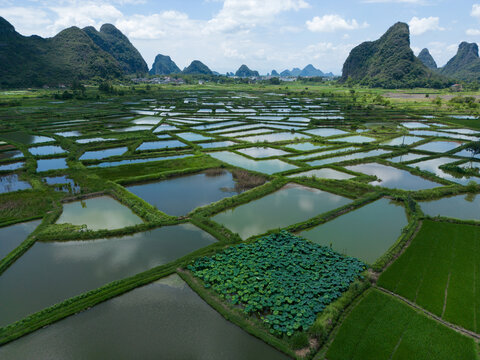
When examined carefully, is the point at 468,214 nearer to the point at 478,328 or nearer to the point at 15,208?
the point at 478,328

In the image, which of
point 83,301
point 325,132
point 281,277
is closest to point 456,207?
point 281,277

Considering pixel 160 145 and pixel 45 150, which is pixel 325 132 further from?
pixel 45 150

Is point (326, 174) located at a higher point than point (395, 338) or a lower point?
higher

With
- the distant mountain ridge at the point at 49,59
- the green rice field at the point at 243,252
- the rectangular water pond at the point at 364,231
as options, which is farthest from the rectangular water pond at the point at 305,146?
the distant mountain ridge at the point at 49,59

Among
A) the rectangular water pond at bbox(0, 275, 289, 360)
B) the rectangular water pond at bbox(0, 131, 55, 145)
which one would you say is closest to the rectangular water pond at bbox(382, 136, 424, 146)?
the rectangular water pond at bbox(0, 275, 289, 360)

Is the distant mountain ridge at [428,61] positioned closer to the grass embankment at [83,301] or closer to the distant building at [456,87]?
the distant building at [456,87]

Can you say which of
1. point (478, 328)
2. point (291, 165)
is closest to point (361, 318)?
point (478, 328)

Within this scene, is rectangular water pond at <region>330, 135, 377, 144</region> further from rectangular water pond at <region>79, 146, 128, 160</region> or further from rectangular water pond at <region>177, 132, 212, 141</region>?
rectangular water pond at <region>79, 146, 128, 160</region>
